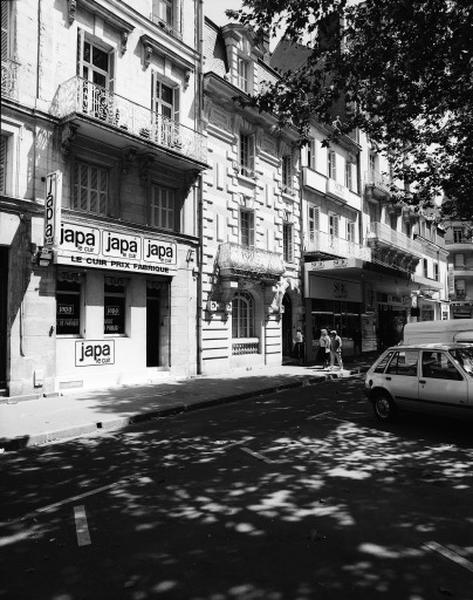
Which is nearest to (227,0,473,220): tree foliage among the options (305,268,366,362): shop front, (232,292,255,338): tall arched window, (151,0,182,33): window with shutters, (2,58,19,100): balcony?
(2,58,19,100): balcony

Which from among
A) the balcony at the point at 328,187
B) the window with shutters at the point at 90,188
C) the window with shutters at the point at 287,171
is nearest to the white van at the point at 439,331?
the window with shutters at the point at 90,188

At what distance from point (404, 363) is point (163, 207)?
11247 millimetres

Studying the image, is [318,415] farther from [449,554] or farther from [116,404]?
[449,554]

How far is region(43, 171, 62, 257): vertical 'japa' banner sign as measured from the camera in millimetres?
12719

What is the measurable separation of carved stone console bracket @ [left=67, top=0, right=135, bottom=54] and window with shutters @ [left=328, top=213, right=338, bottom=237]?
603 inches

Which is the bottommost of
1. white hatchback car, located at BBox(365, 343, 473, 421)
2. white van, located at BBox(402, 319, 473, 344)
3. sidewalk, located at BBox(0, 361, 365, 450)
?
sidewalk, located at BBox(0, 361, 365, 450)

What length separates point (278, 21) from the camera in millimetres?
10523

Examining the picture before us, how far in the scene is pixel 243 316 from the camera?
21.8 m

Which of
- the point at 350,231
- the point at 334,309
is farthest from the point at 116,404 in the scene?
the point at 350,231

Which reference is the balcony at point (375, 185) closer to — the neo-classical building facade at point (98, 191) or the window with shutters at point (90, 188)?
the neo-classical building facade at point (98, 191)

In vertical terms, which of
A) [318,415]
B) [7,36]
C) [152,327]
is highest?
[7,36]

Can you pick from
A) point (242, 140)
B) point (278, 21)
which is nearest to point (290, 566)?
point (278, 21)

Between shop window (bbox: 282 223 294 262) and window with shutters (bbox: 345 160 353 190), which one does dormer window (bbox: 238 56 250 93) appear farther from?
window with shutters (bbox: 345 160 353 190)

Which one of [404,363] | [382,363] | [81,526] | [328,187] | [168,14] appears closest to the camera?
[81,526]
